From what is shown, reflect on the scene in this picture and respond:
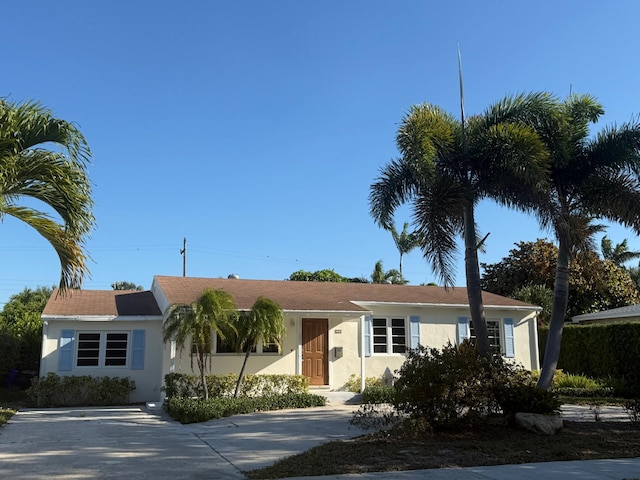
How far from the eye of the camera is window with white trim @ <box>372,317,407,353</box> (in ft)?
66.2

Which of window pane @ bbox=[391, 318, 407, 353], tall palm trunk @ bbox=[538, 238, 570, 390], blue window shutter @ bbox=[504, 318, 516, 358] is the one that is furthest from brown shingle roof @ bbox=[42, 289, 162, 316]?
blue window shutter @ bbox=[504, 318, 516, 358]

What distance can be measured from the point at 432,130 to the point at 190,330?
769 cm

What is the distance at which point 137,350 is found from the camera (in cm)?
1847

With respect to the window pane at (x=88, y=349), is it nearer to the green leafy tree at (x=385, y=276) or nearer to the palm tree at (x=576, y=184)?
the palm tree at (x=576, y=184)

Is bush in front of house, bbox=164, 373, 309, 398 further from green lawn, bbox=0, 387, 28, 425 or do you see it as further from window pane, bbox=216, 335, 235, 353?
green lawn, bbox=0, 387, 28, 425

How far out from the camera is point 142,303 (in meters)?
20.2

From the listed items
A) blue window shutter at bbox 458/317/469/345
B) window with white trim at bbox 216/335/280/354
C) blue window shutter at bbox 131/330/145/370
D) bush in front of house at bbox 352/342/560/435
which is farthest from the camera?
blue window shutter at bbox 458/317/469/345

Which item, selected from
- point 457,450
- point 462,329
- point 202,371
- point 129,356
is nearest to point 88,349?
point 129,356

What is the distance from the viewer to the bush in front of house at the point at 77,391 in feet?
56.2

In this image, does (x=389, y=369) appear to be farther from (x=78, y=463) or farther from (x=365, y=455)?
(x=78, y=463)

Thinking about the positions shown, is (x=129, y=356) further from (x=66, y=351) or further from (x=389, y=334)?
(x=389, y=334)

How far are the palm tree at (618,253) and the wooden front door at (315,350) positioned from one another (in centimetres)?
3215

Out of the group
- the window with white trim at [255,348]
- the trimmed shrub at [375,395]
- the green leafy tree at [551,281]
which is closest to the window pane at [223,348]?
the window with white trim at [255,348]

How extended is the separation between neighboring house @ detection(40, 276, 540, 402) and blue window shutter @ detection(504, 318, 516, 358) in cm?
4
